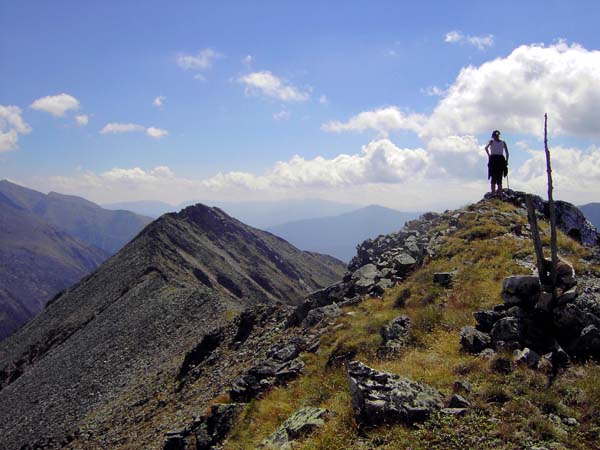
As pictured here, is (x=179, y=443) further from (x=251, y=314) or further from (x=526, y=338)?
(x=251, y=314)

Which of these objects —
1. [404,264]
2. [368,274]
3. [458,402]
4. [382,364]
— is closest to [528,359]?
[458,402]

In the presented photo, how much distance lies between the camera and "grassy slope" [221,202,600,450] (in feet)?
28.0

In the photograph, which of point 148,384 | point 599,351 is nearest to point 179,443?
point 599,351

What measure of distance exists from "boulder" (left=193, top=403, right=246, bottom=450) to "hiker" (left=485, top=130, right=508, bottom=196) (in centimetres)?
2011

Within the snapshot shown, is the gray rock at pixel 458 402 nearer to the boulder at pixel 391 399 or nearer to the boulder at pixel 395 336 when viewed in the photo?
the boulder at pixel 391 399

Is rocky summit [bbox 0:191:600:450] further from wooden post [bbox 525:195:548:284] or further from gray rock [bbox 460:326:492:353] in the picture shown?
wooden post [bbox 525:195:548:284]

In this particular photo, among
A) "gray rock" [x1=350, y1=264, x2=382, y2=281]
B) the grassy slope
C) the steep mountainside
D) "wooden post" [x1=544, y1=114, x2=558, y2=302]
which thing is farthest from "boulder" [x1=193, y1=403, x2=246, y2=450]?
"wooden post" [x1=544, y1=114, x2=558, y2=302]

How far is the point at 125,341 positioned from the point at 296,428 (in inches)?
1618

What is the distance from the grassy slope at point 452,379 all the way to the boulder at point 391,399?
24 cm

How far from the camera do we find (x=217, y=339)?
1302 inches

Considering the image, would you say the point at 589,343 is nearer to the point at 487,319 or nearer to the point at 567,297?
the point at 567,297

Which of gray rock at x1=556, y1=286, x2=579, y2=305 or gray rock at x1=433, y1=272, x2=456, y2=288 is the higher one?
gray rock at x1=556, y1=286, x2=579, y2=305

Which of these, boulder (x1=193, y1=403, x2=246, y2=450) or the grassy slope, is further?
boulder (x1=193, y1=403, x2=246, y2=450)

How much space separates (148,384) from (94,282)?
170 ft
